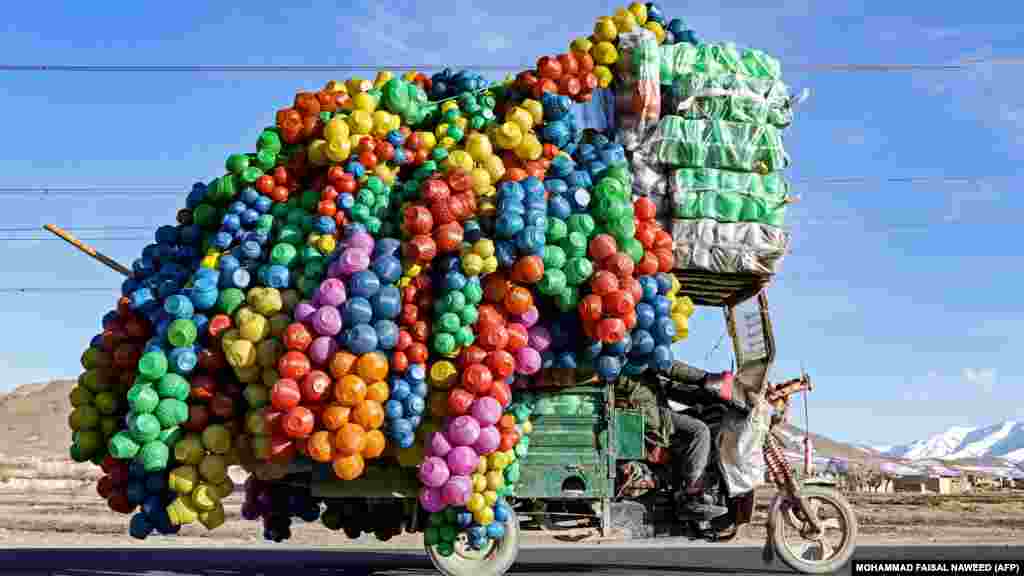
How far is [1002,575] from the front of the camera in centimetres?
1083

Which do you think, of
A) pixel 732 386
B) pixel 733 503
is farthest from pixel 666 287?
pixel 733 503

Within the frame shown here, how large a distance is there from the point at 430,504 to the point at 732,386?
3846 millimetres

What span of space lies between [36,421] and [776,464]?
69.4 m

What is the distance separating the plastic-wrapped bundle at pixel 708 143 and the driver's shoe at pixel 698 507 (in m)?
3.41

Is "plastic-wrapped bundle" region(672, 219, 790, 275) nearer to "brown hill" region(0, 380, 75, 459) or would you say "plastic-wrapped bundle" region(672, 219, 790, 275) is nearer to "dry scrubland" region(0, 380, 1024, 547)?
"dry scrubland" region(0, 380, 1024, 547)

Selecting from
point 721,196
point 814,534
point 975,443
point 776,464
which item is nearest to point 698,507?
point 776,464

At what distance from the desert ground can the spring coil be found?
2611 millimetres

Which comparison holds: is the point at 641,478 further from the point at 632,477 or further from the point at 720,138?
the point at 720,138

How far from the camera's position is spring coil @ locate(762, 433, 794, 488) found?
1161 cm

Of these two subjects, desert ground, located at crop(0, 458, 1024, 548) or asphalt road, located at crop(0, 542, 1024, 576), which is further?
desert ground, located at crop(0, 458, 1024, 548)

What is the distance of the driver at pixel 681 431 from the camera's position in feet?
36.5

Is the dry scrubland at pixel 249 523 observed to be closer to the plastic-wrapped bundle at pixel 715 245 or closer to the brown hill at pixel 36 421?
the plastic-wrapped bundle at pixel 715 245

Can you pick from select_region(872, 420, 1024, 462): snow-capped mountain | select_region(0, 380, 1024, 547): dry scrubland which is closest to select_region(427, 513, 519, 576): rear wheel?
select_region(0, 380, 1024, 547): dry scrubland

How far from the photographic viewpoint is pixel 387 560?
14.1 metres
